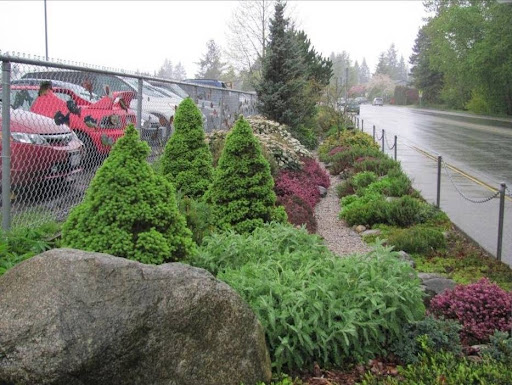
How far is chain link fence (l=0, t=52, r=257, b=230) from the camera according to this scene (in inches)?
176

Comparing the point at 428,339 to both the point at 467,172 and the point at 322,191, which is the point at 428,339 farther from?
the point at 467,172

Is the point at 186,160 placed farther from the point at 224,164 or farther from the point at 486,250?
the point at 486,250

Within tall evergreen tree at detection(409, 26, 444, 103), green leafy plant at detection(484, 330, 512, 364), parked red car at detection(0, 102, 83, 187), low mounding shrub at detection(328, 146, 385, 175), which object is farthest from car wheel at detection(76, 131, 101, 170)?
tall evergreen tree at detection(409, 26, 444, 103)

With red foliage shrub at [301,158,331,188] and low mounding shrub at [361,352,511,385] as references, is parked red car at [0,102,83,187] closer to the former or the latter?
low mounding shrub at [361,352,511,385]

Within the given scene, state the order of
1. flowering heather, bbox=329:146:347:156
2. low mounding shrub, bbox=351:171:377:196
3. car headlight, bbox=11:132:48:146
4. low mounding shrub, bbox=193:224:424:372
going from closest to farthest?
low mounding shrub, bbox=193:224:424:372 < car headlight, bbox=11:132:48:146 < low mounding shrub, bbox=351:171:377:196 < flowering heather, bbox=329:146:347:156

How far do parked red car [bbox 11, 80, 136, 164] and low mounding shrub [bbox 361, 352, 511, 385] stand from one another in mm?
3419

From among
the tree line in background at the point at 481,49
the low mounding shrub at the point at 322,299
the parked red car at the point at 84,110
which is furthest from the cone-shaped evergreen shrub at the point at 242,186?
the tree line in background at the point at 481,49

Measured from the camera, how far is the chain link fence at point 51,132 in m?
4.46

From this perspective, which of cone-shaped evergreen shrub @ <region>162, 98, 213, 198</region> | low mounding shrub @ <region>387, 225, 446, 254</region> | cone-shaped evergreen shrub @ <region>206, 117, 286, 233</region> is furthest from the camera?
cone-shaped evergreen shrub @ <region>162, 98, 213, 198</region>

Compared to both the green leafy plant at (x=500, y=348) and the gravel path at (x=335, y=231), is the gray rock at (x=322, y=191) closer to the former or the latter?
the gravel path at (x=335, y=231)

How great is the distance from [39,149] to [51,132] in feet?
0.64

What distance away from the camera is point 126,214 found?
156 inches

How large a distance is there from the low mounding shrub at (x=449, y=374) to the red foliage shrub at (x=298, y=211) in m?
4.07

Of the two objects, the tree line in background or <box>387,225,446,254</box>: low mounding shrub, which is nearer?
<box>387,225,446,254</box>: low mounding shrub
